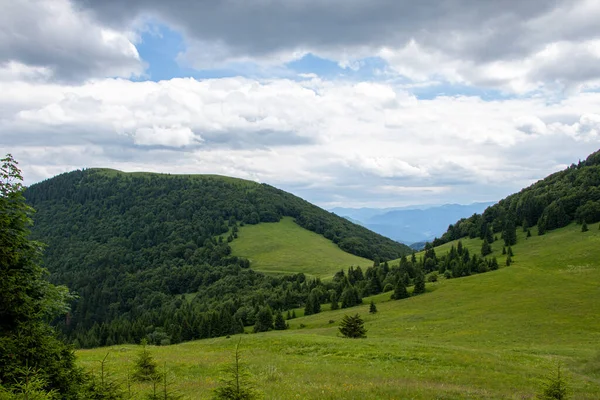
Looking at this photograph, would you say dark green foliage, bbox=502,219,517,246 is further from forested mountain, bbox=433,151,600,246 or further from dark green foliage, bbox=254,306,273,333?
dark green foliage, bbox=254,306,273,333

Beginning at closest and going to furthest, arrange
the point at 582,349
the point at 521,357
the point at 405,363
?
the point at 405,363, the point at 521,357, the point at 582,349

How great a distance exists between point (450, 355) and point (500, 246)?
116471mm

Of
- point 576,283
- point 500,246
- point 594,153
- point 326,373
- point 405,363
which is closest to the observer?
point 326,373

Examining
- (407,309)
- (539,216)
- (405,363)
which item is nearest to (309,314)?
(407,309)

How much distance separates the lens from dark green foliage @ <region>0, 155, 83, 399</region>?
38.5ft

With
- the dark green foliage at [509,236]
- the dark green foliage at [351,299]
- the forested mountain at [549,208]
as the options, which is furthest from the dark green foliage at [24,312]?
the forested mountain at [549,208]

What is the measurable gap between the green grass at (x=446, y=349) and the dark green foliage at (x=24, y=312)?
7.10 metres

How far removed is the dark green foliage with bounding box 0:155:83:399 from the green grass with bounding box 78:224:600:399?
7.10 metres

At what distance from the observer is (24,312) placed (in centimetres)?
1238

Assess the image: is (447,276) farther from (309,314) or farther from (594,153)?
(594,153)

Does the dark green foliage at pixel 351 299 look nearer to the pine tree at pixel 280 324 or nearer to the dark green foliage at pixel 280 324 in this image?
the dark green foliage at pixel 280 324

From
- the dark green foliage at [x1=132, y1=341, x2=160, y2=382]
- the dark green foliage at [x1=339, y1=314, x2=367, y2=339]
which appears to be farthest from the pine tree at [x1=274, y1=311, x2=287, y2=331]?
the dark green foliage at [x1=132, y1=341, x2=160, y2=382]

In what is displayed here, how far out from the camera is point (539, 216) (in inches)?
5714

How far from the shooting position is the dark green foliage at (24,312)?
11734mm
